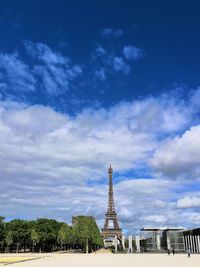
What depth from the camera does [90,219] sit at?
10512 centimetres

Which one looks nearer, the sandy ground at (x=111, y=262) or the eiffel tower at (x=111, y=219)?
the sandy ground at (x=111, y=262)

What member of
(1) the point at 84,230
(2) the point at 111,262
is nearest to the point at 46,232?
(1) the point at 84,230

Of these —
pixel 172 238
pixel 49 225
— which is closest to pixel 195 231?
pixel 172 238

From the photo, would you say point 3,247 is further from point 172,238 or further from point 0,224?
point 172,238

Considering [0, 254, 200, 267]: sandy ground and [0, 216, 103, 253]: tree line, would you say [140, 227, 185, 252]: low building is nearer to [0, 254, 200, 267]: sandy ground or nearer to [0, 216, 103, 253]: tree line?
[0, 216, 103, 253]: tree line

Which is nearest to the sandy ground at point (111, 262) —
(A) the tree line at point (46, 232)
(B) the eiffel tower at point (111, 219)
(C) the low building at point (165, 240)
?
(A) the tree line at point (46, 232)

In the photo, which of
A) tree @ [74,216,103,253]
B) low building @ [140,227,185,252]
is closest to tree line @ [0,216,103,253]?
tree @ [74,216,103,253]

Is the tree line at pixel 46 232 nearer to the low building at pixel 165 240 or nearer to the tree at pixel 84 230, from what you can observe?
the tree at pixel 84 230

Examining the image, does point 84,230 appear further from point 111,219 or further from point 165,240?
point 111,219

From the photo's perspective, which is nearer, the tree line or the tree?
the tree

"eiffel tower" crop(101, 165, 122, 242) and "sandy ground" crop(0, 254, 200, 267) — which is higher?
"eiffel tower" crop(101, 165, 122, 242)

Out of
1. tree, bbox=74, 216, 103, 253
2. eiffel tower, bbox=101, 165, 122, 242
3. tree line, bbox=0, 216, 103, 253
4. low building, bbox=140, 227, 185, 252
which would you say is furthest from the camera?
eiffel tower, bbox=101, 165, 122, 242

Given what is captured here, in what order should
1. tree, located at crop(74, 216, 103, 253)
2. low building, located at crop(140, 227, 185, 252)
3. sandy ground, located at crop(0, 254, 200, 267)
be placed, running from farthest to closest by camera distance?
low building, located at crop(140, 227, 185, 252) → tree, located at crop(74, 216, 103, 253) → sandy ground, located at crop(0, 254, 200, 267)

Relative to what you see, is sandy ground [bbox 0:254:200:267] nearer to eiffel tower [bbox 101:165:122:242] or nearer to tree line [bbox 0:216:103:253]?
tree line [bbox 0:216:103:253]
